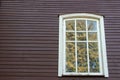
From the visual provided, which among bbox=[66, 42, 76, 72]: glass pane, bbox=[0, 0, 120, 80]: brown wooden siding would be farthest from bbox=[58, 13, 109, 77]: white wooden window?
bbox=[0, 0, 120, 80]: brown wooden siding

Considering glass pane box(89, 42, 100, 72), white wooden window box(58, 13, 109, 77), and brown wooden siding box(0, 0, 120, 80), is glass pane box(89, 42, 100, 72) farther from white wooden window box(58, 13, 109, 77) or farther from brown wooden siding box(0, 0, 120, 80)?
brown wooden siding box(0, 0, 120, 80)

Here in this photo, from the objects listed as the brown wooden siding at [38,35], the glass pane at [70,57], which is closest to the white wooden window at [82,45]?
the glass pane at [70,57]

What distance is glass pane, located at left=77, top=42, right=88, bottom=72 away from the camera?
23.1 feet

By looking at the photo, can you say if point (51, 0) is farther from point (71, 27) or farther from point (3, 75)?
point (3, 75)

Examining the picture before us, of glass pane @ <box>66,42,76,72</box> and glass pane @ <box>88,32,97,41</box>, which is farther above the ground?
glass pane @ <box>88,32,97,41</box>

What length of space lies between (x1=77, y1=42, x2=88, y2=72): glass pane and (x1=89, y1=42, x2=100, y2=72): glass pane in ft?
0.49

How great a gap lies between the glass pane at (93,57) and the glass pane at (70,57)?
19.6 inches

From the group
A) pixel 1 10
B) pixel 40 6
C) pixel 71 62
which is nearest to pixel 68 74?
pixel 71 62

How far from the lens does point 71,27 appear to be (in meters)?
7.61

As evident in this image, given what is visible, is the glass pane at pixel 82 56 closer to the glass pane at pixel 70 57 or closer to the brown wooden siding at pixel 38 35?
the glass pane at pixel 70 57

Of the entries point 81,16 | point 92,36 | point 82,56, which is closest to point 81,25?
point 81,16

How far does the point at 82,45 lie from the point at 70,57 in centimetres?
52

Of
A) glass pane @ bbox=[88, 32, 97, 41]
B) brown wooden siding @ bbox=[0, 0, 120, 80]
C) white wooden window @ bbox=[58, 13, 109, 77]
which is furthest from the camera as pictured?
glass pane @ bbox=[88, 32, 97, 41]

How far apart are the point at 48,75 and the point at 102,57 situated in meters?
1.64
